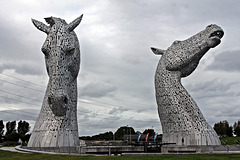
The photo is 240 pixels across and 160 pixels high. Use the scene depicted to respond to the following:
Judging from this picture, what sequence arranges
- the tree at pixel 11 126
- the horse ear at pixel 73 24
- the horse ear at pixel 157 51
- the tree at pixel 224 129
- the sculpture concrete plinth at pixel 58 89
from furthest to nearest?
the tree at pixel 224 129 < the tree at pixel 11 126 < the horse ear at pixel 157 51 < the horse ear at pixel 73 24 < the sculpture concrete plinth at pixel 58 89

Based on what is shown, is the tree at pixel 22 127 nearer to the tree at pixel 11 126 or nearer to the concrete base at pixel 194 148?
the tree at pixel 11 126

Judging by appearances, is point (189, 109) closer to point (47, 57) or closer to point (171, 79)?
point (171, 79)

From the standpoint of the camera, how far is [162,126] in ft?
53.9

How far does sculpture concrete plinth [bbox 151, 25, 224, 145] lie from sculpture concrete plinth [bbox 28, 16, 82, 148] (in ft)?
17.8

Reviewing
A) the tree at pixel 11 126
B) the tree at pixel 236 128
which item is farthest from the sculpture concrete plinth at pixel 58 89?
the tree at pixel 236 128

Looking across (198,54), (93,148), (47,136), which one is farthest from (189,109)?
(47,136)

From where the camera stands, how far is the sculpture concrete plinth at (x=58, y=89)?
13383mm

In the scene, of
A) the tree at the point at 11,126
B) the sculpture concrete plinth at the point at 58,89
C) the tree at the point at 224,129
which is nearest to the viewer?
the sculpture concrete plinth at the point at 58,89

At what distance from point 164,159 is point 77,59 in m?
8.42

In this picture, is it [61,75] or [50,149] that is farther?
[61,75]

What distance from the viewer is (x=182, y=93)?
15.6 metres

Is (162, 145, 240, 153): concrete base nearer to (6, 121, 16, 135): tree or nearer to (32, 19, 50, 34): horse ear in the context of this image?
(32, 19, 50, 34): horse ear

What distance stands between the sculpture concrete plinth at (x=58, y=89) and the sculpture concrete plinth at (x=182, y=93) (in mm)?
5421

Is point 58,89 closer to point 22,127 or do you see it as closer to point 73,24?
point 73,24
